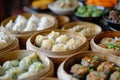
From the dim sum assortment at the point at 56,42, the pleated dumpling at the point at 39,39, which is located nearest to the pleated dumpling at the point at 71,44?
the dim sum assortment at the point at 56,42

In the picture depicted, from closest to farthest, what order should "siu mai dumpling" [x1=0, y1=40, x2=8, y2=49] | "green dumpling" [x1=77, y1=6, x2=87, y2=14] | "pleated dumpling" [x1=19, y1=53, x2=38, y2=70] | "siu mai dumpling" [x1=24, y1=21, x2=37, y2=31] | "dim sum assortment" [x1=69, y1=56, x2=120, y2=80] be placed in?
1. "dim sum assortment" [x1=69, y1=56, x2=120, y2=80]
2. "pleated dumpling" [x1=19, y1=53, x2=38, y2=70]
3. "siu mai dumpling" [x1=0, y1=40, x2=8, y2=49]
4. "siu mai dumpling" [x1=24, y1=21, x2=37, y2=31]
5. "green dumpling" [x1=77, y1=6, x2=87, y2=14]

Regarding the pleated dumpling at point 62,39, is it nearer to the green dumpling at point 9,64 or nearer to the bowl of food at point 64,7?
the green dumpling at point 9,64

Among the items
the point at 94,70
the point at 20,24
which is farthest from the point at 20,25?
the point at 94,70

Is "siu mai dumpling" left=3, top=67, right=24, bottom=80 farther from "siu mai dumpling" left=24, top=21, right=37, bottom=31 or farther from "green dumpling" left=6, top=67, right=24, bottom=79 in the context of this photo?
"siu mai dumpling" left=24, top=21, right=37, bottom=31

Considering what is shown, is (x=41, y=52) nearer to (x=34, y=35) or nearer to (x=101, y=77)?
(x=34, y=35)

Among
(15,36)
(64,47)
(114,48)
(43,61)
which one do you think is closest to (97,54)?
(114,48)

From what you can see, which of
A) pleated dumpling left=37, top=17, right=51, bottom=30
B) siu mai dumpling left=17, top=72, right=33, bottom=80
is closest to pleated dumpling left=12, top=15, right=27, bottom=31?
pleated dumpling left=37, top=17, right=51, bottom=30
